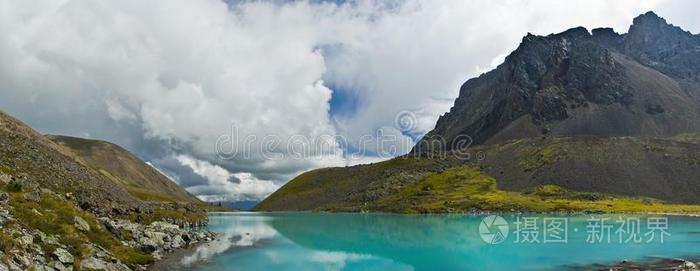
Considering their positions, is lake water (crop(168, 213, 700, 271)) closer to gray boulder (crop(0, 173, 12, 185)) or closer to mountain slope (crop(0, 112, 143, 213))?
gray boulder (crop(0, 173, 12, 185))

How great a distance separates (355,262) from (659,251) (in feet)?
132

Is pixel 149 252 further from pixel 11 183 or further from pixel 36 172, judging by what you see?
pixel 36 172

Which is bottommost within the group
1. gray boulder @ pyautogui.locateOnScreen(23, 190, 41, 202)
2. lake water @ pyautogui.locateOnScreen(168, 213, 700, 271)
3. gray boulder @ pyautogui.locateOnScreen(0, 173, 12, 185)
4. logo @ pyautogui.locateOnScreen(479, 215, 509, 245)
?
logo @ pyautogui.locateOnScreen(479, 215, 509, 245)

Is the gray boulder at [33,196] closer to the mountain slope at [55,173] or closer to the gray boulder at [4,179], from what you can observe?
the gray boulder at [4,179]

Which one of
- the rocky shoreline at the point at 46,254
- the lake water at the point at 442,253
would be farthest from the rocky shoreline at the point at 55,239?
the lake water at the point at 442,253

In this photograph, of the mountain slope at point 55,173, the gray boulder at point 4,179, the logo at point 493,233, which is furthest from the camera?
the logo at point 493,233

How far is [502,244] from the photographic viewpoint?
244ft

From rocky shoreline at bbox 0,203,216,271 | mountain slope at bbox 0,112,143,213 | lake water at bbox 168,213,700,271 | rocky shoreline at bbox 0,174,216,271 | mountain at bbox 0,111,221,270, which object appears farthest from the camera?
mountain slope at bbox 0,112,143,213

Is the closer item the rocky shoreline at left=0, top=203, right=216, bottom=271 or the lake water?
the rocky shoreline at left=0, top=203, right=216, bottom=271

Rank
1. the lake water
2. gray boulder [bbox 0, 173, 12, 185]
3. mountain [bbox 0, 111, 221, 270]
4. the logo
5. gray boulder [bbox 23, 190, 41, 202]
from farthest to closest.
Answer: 1. the logo
2. the lake water
3. gray boulder [bbox 0, 173, 12, 185]
4. gray boulder [bbox 23, 190, 41, 202]
5. mountain [bbox 0, 111, 221, 270]

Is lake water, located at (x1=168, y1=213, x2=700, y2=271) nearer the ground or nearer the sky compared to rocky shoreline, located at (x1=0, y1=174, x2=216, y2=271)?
nearer the ground

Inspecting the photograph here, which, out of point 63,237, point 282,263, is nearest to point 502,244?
point 282,263

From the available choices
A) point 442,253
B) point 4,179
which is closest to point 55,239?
point 4,179

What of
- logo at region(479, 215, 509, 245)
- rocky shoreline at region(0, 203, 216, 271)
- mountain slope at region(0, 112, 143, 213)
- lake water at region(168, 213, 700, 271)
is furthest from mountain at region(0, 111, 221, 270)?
logo at region(479, 215, 509, 245)
